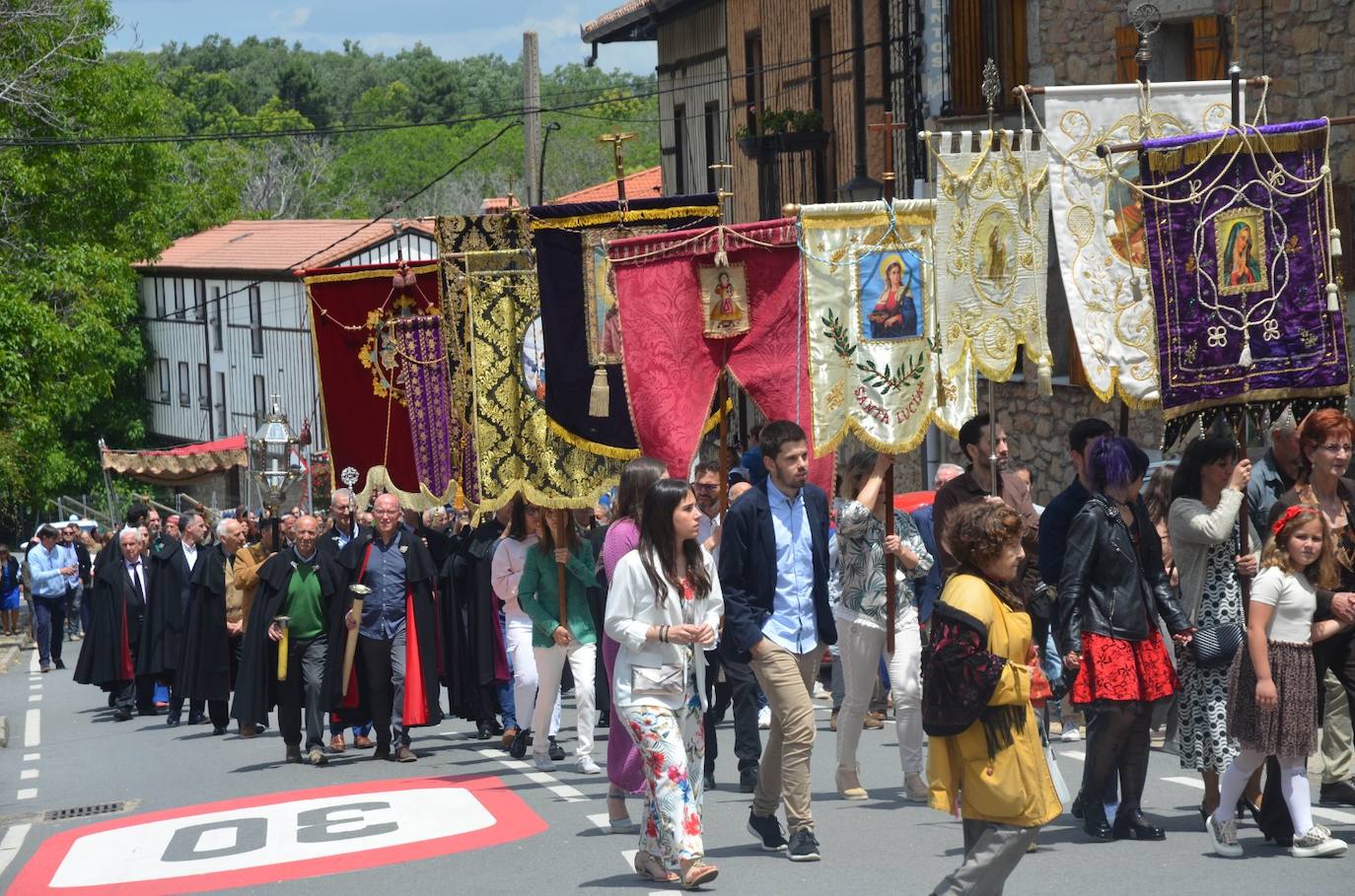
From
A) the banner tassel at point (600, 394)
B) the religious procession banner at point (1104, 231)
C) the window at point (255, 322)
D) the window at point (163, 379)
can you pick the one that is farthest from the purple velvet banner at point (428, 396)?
the window at point (163, 379)

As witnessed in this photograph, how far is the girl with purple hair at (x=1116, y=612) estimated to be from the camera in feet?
27.1

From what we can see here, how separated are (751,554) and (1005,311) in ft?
8.96

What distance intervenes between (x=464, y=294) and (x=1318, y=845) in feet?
24.9

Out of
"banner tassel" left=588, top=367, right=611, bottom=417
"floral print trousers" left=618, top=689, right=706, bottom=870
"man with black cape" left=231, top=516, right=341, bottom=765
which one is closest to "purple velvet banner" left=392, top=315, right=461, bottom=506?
"man with black cape" left=231, top=516, right=341, bottom=765

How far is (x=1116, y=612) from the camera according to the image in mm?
8305

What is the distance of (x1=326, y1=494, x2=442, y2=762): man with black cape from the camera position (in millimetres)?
13234

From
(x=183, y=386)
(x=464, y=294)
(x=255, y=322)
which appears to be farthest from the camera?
(x=183, y=386)

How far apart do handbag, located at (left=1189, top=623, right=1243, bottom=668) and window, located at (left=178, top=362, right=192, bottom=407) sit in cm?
5638

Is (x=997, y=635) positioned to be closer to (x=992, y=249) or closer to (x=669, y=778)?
(x=669, y=778)

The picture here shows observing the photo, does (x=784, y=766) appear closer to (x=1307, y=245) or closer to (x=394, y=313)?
(x=1307, y=245)

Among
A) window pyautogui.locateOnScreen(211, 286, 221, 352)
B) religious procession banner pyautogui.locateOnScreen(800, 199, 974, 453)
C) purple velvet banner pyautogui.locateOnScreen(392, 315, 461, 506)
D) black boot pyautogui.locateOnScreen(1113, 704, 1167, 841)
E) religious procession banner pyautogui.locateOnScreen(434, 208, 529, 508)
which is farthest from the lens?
window pyautogui.locateOnScreen(211, 286, 221, 352)

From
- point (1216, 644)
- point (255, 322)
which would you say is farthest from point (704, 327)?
point (255, 322)

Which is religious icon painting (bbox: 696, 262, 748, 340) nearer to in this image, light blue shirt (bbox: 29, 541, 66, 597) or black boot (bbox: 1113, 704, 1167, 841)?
black boot (bbox: 1113, 704, 1167, 841)

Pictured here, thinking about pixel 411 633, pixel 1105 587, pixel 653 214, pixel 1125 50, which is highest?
pixel 1125 50
